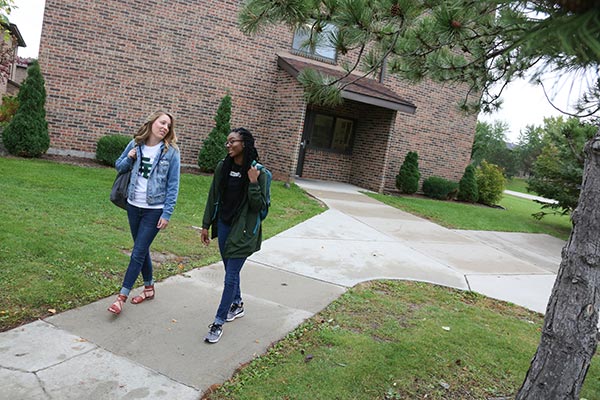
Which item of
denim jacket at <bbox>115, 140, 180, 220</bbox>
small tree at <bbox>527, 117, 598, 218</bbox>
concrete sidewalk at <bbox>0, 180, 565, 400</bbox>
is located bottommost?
concrete sidewalk at <bbox>0, 180, 565, 400</bbox>

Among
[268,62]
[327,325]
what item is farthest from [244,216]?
[268,62]

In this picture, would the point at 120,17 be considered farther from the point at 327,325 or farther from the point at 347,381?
the point at 347,381

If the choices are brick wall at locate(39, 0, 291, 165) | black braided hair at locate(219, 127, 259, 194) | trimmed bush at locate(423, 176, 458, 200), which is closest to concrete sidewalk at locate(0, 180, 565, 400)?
black braided hair at locate(219, 127, 259, 194)

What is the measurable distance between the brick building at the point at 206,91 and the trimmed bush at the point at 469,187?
191cm

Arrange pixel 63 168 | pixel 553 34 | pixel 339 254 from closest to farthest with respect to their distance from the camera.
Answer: pixel 553 34
pixel 339 254
pixel 63 168

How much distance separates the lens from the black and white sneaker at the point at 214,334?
368cm

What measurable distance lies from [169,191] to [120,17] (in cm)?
929

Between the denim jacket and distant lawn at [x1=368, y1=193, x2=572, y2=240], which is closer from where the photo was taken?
the denim jacket

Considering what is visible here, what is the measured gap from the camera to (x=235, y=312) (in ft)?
13.8

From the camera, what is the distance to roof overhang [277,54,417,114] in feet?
41.8

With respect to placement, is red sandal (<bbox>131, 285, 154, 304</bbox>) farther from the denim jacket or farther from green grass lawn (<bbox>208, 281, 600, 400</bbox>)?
green grass lawn (<bbox>208, 281, 600, 400</bbox>)

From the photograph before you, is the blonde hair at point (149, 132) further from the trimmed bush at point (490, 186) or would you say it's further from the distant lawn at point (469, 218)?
the trimmed bush at point (490, 186)

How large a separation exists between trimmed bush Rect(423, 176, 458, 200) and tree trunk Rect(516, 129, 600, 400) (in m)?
13.5

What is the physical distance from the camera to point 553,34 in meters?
1.60
